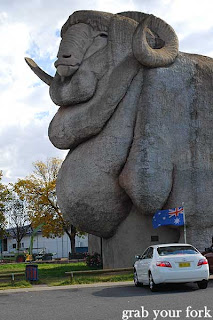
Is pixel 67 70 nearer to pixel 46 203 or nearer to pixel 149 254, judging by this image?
pixel 149 254

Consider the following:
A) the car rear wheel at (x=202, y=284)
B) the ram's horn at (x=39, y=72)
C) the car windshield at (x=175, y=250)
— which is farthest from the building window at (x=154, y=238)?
the ram's horn at (x=39, y=72)

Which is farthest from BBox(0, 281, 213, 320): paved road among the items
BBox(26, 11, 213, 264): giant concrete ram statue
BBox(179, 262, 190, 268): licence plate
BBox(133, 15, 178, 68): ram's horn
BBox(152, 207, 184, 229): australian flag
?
BBox(133, 15, 178, 68): ram's horn

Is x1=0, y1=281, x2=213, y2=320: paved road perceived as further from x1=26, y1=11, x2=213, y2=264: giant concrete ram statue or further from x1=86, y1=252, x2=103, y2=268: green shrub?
x1=86, y1=252, x2=103, y2=268: green shrub

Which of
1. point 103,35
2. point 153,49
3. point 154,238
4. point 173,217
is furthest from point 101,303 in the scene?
point 103,35

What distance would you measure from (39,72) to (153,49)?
234 inches

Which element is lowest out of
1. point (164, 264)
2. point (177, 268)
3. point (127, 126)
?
point (177, 268)

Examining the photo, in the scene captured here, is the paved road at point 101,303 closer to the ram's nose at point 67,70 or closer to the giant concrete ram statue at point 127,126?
the giant concrete ram statue at point 127,126

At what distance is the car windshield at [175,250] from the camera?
12.5 m

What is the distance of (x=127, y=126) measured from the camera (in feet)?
66.1

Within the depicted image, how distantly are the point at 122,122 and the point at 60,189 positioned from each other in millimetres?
4006

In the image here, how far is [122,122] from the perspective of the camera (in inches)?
794

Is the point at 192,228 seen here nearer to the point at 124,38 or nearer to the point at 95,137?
the point at 95,137

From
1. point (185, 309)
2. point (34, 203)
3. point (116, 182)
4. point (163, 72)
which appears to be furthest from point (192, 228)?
point (34, 203)

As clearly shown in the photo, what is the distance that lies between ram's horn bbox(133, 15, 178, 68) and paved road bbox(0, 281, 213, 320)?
1037cm
